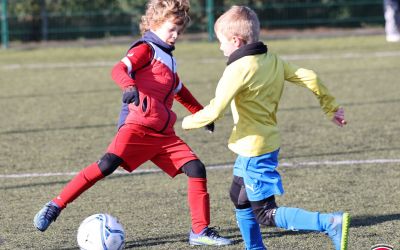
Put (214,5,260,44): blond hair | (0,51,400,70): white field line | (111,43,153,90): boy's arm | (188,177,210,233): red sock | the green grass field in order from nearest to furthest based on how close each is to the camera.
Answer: (214,5,260,44): blond hair → (111,43,153,90): boy's arm → (188,177,210,233): red sock → the green grass field → (0,51,400,70): white field line

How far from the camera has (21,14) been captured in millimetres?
22562

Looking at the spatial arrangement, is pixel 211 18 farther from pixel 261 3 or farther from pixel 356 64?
pixel 356 64

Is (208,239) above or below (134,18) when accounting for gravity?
above

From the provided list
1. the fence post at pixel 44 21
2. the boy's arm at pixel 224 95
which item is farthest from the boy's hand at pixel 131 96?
the fence post at pixel 44 21

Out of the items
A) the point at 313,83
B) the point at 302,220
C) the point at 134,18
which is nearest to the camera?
the point at 302,220

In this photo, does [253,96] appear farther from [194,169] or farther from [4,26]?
[4,26]

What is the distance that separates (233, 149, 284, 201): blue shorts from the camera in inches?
186

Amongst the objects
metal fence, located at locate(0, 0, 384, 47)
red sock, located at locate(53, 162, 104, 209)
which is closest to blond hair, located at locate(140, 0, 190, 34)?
red sock, located at locate(53, 162, 104, 209)

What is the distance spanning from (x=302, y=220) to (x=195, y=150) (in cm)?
408

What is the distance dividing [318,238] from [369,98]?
6.81 m

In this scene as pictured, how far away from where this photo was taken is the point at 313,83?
482 centimetres

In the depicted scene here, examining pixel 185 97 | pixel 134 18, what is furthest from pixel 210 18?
pixel 185 97

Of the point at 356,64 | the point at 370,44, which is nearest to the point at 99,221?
the point at 356,64

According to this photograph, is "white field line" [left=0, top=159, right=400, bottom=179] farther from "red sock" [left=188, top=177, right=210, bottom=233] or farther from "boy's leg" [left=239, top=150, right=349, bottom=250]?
"boy's leg" [left=239, top=150, right=349, bottom=250]
